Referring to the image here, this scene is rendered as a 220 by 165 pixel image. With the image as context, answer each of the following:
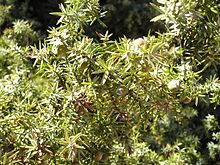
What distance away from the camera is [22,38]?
2654 millimetres

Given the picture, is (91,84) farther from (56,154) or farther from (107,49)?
(56,154)

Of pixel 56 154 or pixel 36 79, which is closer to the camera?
pixel 56 154

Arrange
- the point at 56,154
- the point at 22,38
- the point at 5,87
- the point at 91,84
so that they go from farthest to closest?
the point at 22,38
the point at 5,87
the point at 56,154
the point at 91,84

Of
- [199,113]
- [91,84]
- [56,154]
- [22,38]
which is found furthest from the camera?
[199,113]

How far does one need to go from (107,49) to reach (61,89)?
17 cm

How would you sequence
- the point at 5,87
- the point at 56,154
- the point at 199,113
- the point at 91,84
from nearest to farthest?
the point at 91,84
the point at 56,154
the point at 5,87
the point at 199,113

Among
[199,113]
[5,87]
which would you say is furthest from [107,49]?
[199,113]

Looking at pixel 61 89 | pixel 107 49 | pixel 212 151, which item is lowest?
pixel 212 151

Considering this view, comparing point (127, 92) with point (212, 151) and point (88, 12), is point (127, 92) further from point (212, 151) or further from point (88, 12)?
point (212, 151)

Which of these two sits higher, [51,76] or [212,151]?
[51,76]

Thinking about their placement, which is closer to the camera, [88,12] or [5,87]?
[88,12]

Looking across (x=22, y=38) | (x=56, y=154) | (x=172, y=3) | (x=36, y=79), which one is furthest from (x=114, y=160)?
(x=22, y=38)

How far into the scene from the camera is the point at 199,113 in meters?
2.85

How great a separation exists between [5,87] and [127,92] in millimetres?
573
